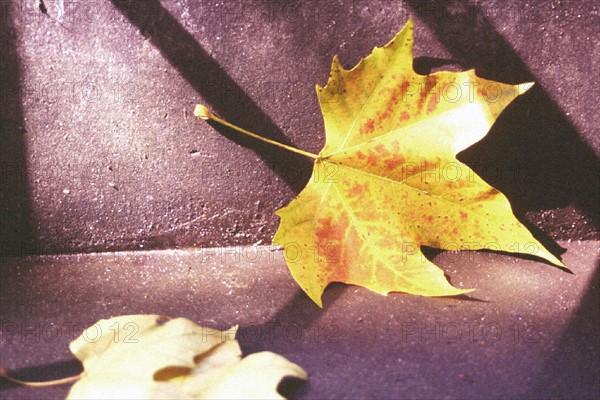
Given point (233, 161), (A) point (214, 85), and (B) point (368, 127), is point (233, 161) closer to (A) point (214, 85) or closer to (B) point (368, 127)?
(A) point (214, 85)

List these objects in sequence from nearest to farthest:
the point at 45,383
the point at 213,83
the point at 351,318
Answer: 1. the point at 45,383
2. the point at 351,318
3. the point at 213,83

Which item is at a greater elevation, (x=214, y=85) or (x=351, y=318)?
(x=214, y=85)

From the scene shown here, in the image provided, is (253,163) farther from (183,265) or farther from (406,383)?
(406,383)

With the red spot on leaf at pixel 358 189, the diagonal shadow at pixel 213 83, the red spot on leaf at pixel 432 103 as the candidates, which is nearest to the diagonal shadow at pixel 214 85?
the diagonal shadow at pixel 213 83

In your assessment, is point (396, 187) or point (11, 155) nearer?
point (396, 187)

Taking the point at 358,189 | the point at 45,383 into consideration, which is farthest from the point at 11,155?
the point at 358,189

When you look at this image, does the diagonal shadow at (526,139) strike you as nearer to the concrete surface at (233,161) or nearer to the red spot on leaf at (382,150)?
the concrete surface at (233,161)
